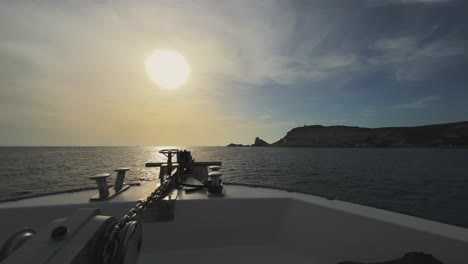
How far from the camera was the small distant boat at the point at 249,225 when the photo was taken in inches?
86.1

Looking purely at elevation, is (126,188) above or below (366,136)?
below

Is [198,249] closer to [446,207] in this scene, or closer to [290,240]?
[290,240]

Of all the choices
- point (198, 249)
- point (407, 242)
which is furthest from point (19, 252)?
point (407, 242)

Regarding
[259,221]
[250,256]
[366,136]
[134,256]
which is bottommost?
[250,256]

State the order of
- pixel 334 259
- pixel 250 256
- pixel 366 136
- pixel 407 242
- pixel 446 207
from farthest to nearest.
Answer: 1. pixel 366 136
2. pixel 446 207
3. pixel 250 256
4. pixel 334 259
5. pixel 407 242

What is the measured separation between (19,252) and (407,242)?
9.36 ft

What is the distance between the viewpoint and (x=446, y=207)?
40.2 ft

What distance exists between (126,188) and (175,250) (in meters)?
1.24

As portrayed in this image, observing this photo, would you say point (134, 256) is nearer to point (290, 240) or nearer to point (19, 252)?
point (19, 252)

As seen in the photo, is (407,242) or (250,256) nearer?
(407,242)

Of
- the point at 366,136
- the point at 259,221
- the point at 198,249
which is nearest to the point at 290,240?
the point at 259,221

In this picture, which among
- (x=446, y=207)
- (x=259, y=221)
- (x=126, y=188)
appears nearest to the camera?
(x=259, y=221)

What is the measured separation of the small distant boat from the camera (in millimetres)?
2188

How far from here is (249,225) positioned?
3.10 metres
